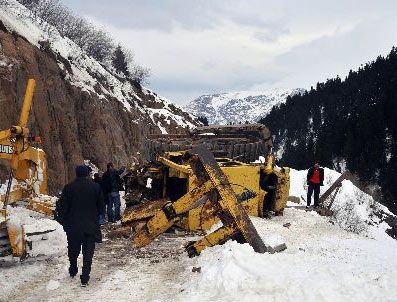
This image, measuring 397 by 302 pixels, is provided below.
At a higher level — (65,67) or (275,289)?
(65,67)

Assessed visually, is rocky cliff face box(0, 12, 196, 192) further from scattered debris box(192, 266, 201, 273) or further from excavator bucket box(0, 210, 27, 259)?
scattered debris box(192, 266, 201, 273)

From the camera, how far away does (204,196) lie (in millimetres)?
7086

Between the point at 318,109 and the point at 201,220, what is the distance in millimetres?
110302

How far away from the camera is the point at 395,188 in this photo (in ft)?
213

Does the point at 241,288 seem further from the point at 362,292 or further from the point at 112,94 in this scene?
the point at 112,94

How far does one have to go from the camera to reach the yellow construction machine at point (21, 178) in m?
7.29

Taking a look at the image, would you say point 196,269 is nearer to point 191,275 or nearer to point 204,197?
point 191,275

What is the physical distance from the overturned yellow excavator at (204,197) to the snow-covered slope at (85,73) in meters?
17.8

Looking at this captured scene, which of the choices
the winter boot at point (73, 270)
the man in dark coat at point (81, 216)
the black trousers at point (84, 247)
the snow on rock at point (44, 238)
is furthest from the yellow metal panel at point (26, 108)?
the winter boot at point (73, 270)

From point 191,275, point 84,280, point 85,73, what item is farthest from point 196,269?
point 85,73

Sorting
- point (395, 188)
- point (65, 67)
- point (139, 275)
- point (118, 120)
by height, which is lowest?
point (395, 188)

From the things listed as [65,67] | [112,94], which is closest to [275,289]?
[65,67]

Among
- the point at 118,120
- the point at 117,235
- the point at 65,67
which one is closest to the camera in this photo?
the point at 117,235

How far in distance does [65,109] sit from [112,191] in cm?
1604
